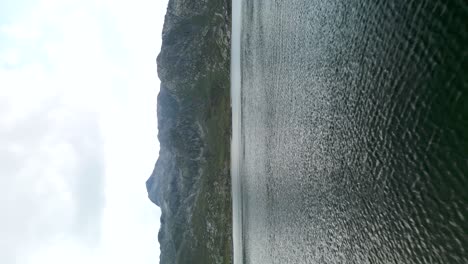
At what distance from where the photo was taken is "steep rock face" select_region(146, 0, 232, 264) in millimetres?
41531

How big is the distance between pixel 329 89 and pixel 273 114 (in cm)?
723

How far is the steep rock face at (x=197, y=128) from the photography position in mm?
41531

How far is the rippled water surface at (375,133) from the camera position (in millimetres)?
5035

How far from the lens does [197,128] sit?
167 feet

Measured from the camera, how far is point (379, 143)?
6523 mm

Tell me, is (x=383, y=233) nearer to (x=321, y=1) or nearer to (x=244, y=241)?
(x=321, y=1)

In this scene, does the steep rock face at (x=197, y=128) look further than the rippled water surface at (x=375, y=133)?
Yes

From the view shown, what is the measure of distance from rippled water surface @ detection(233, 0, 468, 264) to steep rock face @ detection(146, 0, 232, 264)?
27.0 metres

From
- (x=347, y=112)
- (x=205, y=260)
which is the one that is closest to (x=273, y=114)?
(x=347, y=112)

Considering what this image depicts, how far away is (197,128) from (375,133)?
146 ft

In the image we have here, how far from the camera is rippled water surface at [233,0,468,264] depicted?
504 cm

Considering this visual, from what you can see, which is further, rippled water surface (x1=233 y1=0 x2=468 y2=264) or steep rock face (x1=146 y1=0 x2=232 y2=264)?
steep rock face (x1=146 y1=0 x2=232 y2=264)

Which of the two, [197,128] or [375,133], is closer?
[375,133]

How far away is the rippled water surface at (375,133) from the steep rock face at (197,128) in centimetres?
2698
